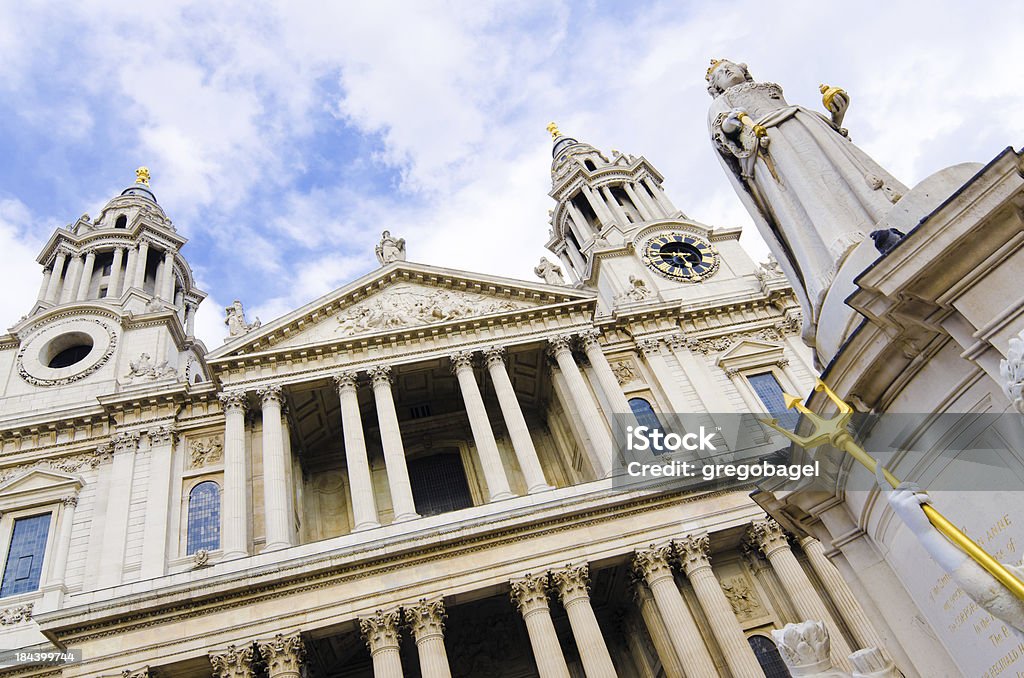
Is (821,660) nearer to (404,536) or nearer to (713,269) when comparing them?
(404,536)

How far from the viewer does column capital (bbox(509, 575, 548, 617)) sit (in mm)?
17125

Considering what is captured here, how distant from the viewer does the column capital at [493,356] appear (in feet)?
75.5

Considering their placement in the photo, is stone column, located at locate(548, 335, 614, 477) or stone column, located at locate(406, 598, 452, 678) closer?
stone column, located at locate(406, 598, 452, 678)

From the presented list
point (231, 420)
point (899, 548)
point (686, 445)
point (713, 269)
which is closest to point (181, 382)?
point (231, 420)

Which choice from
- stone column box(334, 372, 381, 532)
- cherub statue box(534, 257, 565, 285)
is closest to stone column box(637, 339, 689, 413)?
cherub statue box(534, 257, 565, 285)

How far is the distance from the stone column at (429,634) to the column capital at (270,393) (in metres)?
8.14

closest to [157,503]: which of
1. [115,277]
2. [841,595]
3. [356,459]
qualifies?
[356,459]

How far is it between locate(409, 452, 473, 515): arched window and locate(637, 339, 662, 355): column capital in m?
7.36

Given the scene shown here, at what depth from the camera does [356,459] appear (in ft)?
66.8

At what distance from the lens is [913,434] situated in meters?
5.84

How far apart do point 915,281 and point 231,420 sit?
65.2 feet

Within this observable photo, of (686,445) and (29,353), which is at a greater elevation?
(29,353)

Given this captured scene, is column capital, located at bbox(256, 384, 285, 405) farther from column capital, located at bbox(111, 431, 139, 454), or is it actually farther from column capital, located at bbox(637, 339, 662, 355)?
column capital, located at bbox(637, 339, 662, 355)

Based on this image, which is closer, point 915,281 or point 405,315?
point 915,281
